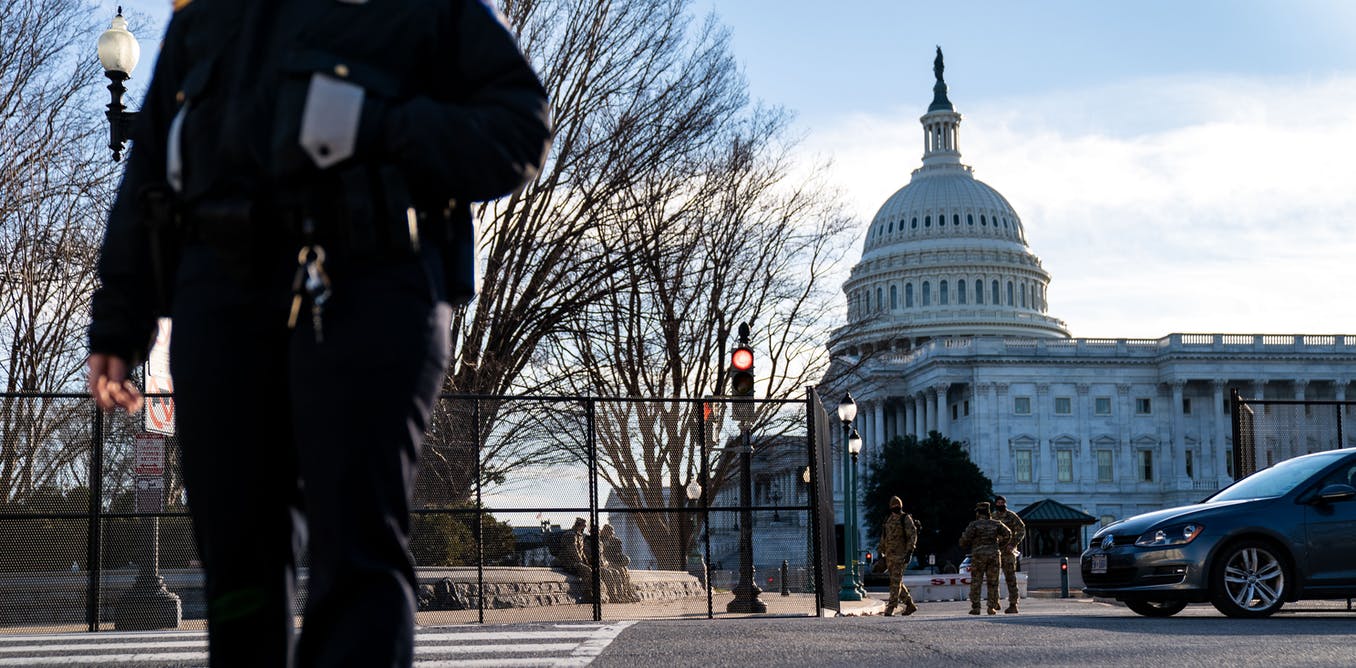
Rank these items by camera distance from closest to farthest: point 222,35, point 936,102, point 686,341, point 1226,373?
point 222,35 → point 686,341 → point 1226,373 → point 936,102

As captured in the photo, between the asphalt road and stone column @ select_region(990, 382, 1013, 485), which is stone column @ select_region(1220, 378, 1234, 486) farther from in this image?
the asphalt road

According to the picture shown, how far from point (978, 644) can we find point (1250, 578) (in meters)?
5.78

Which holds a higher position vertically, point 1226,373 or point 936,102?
point 936,102

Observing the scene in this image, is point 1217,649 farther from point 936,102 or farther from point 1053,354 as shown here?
point 936,102

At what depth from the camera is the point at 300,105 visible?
2871mm

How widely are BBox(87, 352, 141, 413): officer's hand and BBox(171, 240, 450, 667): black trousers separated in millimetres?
274

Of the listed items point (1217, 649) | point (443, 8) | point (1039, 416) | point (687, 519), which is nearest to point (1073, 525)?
point (1039, 416)

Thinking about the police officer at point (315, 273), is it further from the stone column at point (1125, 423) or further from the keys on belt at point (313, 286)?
the stone column at point (1125, 423)

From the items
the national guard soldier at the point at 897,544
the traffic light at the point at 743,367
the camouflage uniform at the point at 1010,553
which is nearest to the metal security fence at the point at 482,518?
the traffic light at the point at 743,367

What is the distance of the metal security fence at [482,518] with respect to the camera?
1433 centimetres

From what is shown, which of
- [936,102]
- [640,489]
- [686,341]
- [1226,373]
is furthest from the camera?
[936,102]

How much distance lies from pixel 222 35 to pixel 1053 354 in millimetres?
117485

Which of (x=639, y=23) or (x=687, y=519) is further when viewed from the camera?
(x=639, y=23)

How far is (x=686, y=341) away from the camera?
31.3 metres
